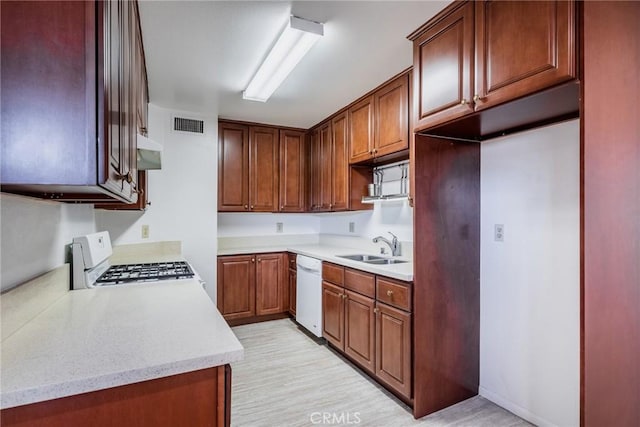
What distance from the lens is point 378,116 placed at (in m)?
2.78

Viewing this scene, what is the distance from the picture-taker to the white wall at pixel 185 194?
334 cm

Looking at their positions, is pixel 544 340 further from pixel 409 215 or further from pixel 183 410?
pixel 183 410

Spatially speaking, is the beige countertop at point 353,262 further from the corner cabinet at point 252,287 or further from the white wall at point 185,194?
the white wall at point 185,194

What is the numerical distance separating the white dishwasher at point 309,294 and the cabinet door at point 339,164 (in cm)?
68

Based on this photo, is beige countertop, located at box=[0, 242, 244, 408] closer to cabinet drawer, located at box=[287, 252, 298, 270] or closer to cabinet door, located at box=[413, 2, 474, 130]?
cabinet door, located at box=[413, 2, 474, 130]

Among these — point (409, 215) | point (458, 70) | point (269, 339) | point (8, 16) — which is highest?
point (458, 70)

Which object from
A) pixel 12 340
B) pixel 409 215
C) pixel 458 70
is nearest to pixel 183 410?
pixel 12 340

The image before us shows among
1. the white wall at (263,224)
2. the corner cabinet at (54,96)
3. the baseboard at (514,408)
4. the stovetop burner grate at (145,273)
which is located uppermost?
the corner cabinet at (54,96)

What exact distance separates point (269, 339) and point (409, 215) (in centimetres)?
191

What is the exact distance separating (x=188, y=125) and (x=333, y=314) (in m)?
2.53

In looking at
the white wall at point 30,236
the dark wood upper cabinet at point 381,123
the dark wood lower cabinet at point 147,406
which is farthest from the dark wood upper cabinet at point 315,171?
the dark wood lower cabinet at point 147,406

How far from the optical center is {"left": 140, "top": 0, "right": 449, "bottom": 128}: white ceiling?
5.71 ft

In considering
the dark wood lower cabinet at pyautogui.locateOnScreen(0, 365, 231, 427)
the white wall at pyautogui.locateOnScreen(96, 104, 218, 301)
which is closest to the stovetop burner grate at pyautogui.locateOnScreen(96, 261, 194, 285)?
the white wall at pyautogui.locateOnScreen(96, 104, 218, 301)

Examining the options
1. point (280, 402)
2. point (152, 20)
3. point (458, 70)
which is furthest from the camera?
point (280, 402)
